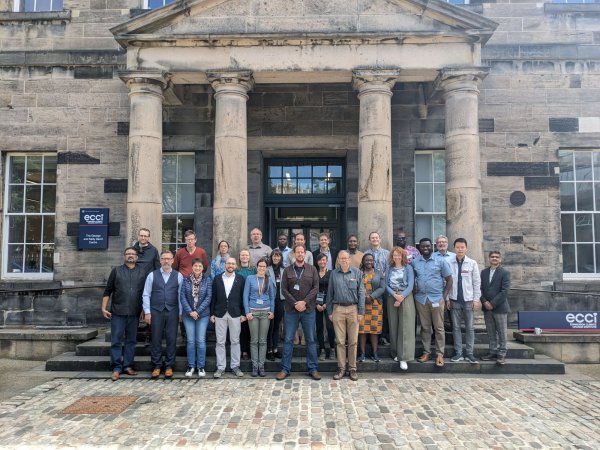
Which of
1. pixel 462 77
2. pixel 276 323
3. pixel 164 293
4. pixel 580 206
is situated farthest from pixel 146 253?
pixel 580 206

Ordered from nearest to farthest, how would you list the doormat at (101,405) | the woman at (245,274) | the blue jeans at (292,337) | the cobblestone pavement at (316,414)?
the cobblestone pavement at (316,414)
the doormat at (101,405)
the blue jeans at (292,337)
the woman at (245,274)

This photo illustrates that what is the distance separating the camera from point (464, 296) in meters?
7.38

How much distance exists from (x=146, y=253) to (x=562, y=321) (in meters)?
7.45

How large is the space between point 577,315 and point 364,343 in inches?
164

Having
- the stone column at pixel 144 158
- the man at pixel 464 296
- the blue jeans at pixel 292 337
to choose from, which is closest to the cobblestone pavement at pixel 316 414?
the blue jeans at pixel 292 337

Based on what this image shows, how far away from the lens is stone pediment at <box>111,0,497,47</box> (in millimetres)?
8742

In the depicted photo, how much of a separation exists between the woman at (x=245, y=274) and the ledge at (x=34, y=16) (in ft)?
26.1

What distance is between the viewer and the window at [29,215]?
11211 millimetres

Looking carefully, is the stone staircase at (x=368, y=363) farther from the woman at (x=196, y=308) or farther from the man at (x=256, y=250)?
the man at (x=256, y=250)

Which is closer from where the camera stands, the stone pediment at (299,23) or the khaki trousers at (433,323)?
the khaki trousers at (433,323)

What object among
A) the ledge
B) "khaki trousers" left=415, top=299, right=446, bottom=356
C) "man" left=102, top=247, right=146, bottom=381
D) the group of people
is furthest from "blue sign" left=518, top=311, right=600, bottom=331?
the ledge

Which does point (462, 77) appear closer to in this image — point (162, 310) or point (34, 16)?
point (162, 310)

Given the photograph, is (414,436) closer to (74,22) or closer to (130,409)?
(130,409)

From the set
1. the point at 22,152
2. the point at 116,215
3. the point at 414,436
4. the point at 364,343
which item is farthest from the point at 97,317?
the point at 414,436
